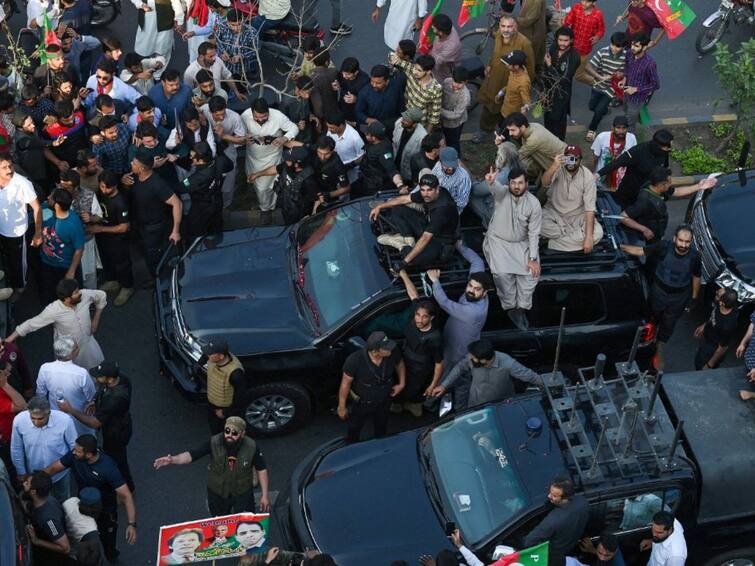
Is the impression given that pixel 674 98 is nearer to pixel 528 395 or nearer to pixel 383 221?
pixel 383 221

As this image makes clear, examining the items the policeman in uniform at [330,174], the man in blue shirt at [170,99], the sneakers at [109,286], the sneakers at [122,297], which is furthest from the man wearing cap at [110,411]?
the man in blue shirt at [170,99]

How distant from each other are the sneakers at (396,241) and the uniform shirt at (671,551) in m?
3.59

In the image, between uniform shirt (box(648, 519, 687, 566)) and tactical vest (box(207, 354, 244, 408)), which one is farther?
tactical vest (box(207, 354, 244, 408))

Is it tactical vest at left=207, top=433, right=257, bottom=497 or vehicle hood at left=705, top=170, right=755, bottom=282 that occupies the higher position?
vehicle hood at left=705, top=170, right=755, bottom=282

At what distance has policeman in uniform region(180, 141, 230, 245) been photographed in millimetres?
11914

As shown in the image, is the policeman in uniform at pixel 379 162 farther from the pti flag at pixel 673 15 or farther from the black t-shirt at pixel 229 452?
the pti flag at pixel 673 15

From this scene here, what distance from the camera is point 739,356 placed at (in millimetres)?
10719

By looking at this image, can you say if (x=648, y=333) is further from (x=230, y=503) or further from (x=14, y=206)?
(x=14, y=206)

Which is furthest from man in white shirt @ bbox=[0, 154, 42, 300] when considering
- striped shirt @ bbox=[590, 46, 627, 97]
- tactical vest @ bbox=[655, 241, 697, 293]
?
striped shirt @ bbox=[590, 46, 627, 97]

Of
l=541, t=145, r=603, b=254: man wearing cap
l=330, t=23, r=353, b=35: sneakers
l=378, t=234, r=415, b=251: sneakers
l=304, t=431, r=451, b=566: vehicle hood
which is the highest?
l=541, t=145, r=603, b=254: man wearing cap

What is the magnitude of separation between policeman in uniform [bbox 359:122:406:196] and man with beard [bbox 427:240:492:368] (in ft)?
5.95

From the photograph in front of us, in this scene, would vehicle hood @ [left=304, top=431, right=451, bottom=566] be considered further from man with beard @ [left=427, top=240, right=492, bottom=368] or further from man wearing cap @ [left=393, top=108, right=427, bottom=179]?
man wearing cap @ [left=393, top=108, right=427, bottom=179]

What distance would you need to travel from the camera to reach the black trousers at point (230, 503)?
30.7 feet

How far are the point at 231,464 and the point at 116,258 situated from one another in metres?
3.89
